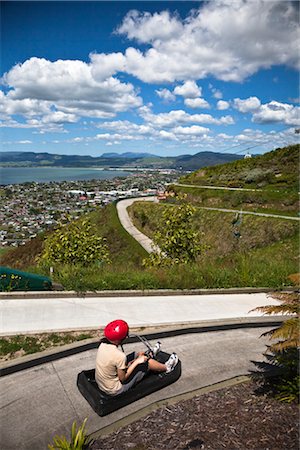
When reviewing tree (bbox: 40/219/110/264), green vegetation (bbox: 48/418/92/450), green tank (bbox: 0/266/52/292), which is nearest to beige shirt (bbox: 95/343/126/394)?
green vegetation (bbox: 48/418/92/450)

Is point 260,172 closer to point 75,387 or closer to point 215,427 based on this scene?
point 75,387

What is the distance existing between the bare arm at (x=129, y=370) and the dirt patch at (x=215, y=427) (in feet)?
2.12

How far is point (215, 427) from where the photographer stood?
5035 millimetres

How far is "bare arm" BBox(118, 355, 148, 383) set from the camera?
217 inches

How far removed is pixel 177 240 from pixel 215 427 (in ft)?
39.3

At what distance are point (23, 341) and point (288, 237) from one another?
78.6ft

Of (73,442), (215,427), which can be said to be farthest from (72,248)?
(215,427)

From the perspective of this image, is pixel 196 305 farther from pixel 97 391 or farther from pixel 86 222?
pixel 86 222

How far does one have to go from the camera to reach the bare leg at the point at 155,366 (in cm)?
605

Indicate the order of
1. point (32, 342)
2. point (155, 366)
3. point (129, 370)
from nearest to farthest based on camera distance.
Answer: point (129, 370)
point (155, 366)
point (32, 342)

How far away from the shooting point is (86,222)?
56.9 ft

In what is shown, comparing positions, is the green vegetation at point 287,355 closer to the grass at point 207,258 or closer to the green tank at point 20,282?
the grass at point 207,258

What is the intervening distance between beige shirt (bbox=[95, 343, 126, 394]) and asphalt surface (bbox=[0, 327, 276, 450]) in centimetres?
45

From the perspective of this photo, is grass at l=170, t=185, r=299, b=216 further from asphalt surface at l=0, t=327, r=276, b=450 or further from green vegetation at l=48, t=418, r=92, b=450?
green vegetation at l=48, t=418, r=92, b=450
